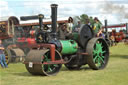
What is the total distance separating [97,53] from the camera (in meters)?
7.48

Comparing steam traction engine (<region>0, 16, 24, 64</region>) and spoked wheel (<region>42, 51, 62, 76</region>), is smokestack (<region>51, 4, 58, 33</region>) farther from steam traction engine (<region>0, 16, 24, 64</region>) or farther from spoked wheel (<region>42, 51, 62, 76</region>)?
steam traction engine (<region>0, 16, 24, 64</region>)

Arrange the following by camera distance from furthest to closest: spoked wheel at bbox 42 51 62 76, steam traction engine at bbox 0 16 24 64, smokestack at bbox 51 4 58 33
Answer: steam traction engine at bbox 0 16 24 64, smokestack at bbox 51 4 58 33, spoked wheel at bbox 42 51 62 76

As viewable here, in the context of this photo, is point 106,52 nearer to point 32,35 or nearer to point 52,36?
point 52,36

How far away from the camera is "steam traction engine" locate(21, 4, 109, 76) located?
6105 mm

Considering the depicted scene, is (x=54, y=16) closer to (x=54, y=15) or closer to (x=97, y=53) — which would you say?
(x=54, y=15)

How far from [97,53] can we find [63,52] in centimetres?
123

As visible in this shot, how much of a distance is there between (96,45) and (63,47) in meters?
1.27

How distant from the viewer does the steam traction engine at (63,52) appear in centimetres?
611

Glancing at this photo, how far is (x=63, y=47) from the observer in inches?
267

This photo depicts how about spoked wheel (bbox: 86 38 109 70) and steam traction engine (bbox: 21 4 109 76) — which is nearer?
steam traction engine (bbox: 21 4 109 76)

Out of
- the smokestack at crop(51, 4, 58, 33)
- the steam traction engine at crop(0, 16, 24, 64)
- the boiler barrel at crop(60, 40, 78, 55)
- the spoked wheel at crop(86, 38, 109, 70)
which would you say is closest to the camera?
the smokestack at crop(51, 4, 58, 33)

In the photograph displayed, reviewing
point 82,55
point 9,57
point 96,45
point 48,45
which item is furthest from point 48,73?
point 9,57

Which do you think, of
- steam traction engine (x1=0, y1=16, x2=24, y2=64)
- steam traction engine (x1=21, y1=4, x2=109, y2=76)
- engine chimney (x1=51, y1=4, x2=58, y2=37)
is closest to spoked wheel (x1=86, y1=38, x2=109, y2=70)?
steam traction engine (x1=21, y1=4, x2=109, y2=76)

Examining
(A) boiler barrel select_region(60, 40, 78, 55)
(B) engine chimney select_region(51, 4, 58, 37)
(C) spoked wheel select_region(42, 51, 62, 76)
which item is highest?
(B) engine chimney select_region(51, 4, 58, 37)
